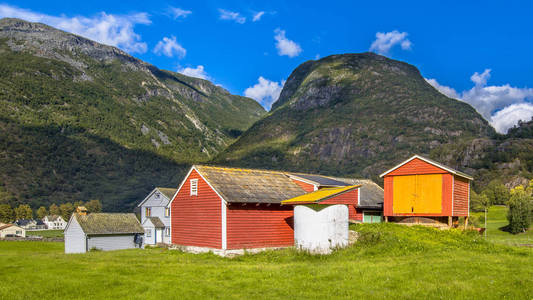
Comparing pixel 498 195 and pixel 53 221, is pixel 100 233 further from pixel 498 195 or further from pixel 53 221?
pixel 53 221

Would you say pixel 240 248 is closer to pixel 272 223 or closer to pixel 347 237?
pixel 272 223

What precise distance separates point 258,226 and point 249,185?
3421 millimetres

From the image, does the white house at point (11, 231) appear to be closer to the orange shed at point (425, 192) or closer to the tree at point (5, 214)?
the tree at point (5, 214)

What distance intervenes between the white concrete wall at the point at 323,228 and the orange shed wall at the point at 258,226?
4590mm

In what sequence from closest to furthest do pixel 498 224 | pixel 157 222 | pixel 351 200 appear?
1. pixel 351 200
2. pixel 157 222
3. pixel 498 224

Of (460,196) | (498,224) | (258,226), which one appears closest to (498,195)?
(498,224)

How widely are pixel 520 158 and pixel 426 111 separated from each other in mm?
58893

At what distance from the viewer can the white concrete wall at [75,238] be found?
47.4 metres

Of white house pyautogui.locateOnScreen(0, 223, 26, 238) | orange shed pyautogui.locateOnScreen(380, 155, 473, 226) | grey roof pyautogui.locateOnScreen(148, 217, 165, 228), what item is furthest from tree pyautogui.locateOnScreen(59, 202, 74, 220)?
orange shed pyautogui.locateOnScreen(380, 155, 473, 226)

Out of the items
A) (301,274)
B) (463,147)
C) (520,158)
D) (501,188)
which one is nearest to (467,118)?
(463,147)

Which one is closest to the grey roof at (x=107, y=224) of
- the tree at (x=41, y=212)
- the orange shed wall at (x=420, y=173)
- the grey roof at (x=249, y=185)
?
the grey roof at (x=249, y=185)

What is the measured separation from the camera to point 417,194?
3322 centimetres

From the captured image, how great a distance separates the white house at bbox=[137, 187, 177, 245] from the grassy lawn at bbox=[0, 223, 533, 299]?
33.7 metres

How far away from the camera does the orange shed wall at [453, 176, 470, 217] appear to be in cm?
3219
